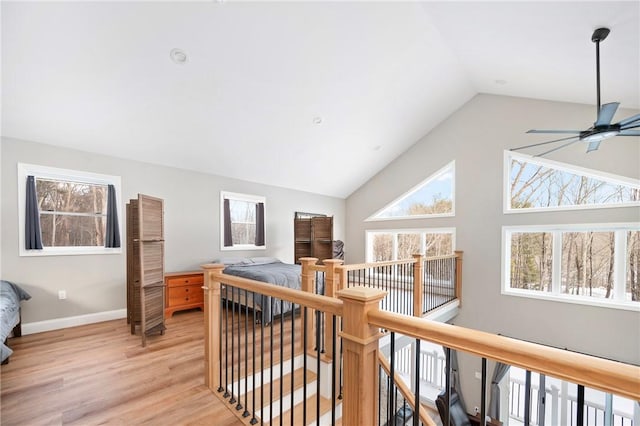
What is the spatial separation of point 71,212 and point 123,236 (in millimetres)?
708

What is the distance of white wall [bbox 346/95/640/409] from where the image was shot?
4336 millimetres

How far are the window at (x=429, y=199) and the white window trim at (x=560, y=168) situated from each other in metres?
0.97

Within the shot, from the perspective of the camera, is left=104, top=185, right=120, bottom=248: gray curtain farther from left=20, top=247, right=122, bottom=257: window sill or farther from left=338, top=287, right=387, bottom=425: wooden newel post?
left=338, top=287, right=387, bottom=425: wooden newel post

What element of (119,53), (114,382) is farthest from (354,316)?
(119,53)

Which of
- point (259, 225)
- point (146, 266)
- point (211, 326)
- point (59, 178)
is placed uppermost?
point (59, 178)

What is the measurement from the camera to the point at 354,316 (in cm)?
121

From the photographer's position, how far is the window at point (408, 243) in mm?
6184

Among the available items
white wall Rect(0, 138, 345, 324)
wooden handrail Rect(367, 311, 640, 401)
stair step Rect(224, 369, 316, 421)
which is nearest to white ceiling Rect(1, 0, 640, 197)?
white wall Rect(0, 138, 345, 324)

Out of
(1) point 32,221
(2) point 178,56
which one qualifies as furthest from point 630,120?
(1) point 32,221

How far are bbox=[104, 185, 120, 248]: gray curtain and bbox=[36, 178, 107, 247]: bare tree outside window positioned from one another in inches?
3.5

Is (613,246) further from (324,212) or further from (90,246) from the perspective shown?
(90,246)

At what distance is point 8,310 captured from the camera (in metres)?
2.82

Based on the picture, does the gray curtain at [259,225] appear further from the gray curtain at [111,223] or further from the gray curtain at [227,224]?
the gray curtain at [111,223]

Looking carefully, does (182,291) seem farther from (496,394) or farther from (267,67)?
(496,394)
